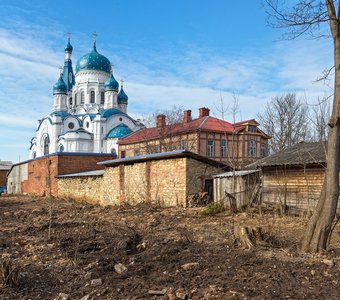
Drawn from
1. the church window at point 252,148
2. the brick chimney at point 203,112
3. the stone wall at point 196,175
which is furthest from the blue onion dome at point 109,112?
the stone wall at point 196,175

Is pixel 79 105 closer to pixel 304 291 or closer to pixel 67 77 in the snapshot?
pixel 67 77

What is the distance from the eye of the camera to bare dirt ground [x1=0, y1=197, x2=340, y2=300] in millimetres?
4969

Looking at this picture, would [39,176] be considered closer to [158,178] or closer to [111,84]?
[158,178]

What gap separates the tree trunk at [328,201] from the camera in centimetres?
660

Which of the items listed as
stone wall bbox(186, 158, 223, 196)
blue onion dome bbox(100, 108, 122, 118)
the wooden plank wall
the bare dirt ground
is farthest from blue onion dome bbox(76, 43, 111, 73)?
the bare dirt ground

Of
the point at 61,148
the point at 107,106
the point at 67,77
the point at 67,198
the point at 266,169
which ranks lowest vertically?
the point at 67,198

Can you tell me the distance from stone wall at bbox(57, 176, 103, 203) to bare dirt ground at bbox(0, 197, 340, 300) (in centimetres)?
1149

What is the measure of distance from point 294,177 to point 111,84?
39.7 meters

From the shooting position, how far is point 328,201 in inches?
260

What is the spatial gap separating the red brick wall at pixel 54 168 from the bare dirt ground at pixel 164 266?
1710cm

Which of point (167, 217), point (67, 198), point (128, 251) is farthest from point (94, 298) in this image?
point (67, 198)

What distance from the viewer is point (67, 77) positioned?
61000mm

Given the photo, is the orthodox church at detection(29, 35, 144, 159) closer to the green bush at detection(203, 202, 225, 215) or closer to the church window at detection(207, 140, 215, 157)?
the church window at detection(207, 140, 215, 157)

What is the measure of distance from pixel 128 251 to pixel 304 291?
361 centimetres
